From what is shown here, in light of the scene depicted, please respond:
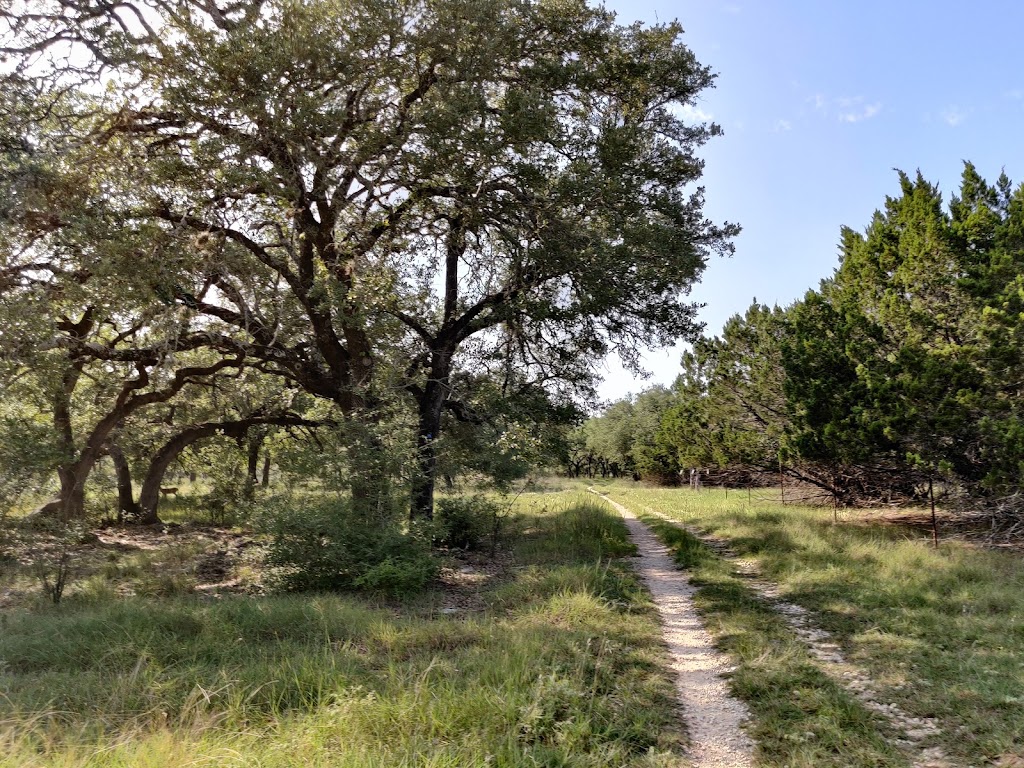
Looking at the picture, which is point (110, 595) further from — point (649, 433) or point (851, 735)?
point (649, 433)

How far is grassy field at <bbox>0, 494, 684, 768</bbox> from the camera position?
11.3 feet

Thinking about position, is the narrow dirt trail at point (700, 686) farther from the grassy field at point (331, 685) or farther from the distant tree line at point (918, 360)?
the distant tree line at point (918, 360)

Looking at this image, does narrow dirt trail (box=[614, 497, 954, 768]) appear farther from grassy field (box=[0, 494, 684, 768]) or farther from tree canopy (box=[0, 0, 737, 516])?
tree canopy (box=[0, 0, 737, 516])

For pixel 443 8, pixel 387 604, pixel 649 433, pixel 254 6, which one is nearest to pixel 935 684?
pixel 387 604

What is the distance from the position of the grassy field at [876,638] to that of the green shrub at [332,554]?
466 centimetres

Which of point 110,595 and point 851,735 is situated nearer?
point 851,735

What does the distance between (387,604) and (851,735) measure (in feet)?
20.6

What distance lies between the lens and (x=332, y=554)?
9.15 meters

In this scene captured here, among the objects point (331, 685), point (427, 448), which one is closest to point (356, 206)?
point (427, 448)

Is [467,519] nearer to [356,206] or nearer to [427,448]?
[427,448]

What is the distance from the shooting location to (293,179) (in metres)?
9.94

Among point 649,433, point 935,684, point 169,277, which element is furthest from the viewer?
point 649,433

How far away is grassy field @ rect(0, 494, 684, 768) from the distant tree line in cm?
824

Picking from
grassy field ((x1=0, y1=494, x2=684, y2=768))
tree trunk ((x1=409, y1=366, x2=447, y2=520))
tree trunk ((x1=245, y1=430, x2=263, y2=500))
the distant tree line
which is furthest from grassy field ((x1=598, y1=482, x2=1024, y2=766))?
tree trunk ((x1=245, y1=430, x2=263, y2=500))
